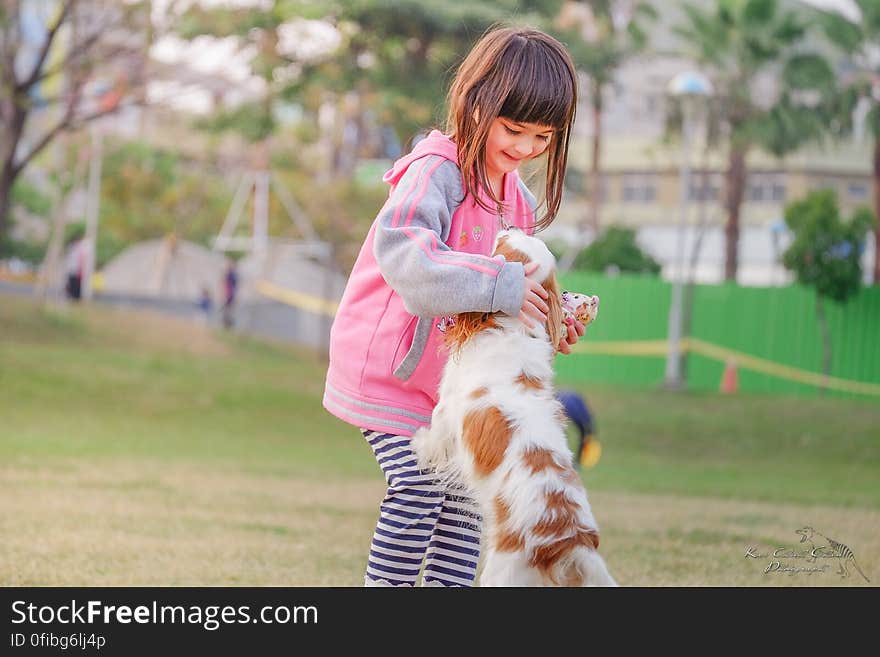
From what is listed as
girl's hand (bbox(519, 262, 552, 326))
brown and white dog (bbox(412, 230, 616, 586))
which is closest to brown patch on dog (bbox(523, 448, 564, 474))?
brown and white dog (bbox(412, 230, 616, 586))

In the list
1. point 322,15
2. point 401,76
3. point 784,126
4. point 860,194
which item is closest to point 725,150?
point 784,126

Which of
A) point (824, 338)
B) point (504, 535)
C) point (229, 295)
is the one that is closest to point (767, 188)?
A: point (824, 338)

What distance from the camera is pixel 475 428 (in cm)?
280

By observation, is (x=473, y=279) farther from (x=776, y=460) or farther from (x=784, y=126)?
(x=784, y=126)

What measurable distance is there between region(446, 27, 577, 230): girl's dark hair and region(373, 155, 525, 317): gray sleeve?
0.28ft

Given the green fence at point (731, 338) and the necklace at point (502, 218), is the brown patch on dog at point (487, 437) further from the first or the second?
the green fence at point (731, 338)

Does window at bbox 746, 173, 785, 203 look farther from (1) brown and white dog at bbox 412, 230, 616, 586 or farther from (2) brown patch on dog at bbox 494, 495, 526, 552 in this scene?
→ (2) brown patch on dog at bbox 494, 495, 526, 552

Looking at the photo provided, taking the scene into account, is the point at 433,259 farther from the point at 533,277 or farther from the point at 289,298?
the point at 289,298

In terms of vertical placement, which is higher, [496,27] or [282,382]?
[496,27]

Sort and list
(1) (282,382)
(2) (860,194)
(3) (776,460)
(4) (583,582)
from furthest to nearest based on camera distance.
Result: (2) (860,194) → (1) (282,382) → (3) (776,460) → (4) (583,582)

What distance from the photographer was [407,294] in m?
2.97

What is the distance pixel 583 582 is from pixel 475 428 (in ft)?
1.37

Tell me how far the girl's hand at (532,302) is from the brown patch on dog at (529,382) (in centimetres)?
14

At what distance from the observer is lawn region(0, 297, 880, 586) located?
17.4ft
